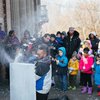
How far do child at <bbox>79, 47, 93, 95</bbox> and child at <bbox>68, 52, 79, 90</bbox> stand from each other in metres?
0.19

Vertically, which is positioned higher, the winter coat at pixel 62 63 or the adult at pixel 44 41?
the adult at pixel 44 41

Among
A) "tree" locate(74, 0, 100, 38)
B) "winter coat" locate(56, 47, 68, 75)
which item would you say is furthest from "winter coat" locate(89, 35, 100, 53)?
"tree" locate(74, 0, 100, 38)

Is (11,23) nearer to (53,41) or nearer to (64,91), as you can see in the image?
(53,41)

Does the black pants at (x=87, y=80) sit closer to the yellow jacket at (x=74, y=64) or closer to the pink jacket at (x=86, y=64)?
the pink jacket at (x=86, y=64)

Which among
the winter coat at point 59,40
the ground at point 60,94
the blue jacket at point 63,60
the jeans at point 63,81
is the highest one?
the winter coat at point 59,40

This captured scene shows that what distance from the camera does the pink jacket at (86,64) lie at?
10164 mm

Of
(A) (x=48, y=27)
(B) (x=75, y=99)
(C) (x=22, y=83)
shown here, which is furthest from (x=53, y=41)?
(A) (x=48, y=27)

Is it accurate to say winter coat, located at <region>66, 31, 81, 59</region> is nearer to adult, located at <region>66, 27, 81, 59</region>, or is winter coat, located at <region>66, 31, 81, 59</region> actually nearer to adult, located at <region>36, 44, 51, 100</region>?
adult, located at <region>66, 27, 81, 59</region>

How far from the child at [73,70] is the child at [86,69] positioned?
0.19 meters

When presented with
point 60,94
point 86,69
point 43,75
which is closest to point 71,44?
point 86,69

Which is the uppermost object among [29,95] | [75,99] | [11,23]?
[11,23]

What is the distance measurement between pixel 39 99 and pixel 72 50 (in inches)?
153

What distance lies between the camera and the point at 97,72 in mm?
9969

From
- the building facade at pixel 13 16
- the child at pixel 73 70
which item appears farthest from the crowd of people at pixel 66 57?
the building facade at pixel 13 16
